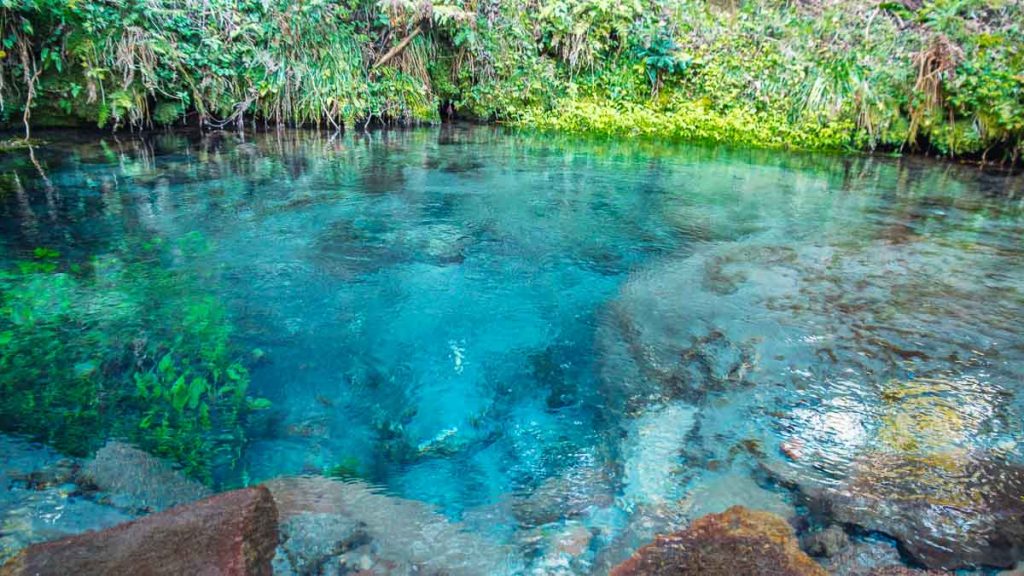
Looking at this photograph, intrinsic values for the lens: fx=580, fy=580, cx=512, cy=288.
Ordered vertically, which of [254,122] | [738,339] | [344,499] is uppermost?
[254,122]

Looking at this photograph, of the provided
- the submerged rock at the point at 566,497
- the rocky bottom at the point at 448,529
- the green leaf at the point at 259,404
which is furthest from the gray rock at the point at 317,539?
the green leaf at the point at 259,404

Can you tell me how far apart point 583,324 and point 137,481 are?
6.58ft

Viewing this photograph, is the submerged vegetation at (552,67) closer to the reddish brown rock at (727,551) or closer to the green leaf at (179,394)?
the green leaf at (179,394)

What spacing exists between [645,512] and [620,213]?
3598 millimetres

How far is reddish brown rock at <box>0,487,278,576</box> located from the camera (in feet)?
4.62

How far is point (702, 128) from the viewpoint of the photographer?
10.1 metres

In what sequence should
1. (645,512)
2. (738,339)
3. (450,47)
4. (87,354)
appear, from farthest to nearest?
(450,47) → (738,339) → (87,354) → (645,512)

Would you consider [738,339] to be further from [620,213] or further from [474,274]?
[620,213]

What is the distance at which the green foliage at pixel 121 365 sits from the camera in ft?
6.83

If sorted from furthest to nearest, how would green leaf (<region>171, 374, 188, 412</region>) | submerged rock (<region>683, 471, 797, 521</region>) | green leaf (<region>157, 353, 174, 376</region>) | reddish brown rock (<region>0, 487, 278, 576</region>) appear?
1. green leaf (<region>157, 353, 174, 376</region>)
2. green leaf (<region>171, 374, 188, 412</region>)
3. submerged rock (<region>683, 471, 797, 521</region>)
4. reddish brown rock (<region>0, 487, 278, 576</region>)

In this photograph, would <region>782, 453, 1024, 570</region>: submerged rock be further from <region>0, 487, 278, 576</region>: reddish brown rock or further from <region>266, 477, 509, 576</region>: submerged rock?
<region>0, 487, 278, 576</region>: reddish brown rock

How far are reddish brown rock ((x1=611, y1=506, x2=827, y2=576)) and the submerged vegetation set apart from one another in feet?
28.4

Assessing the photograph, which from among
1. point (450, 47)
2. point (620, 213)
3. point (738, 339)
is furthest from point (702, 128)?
point (738, 339)

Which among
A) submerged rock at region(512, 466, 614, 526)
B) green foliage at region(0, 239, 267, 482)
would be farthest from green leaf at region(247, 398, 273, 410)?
submerged rock at region(512, 466, 614, 526)
